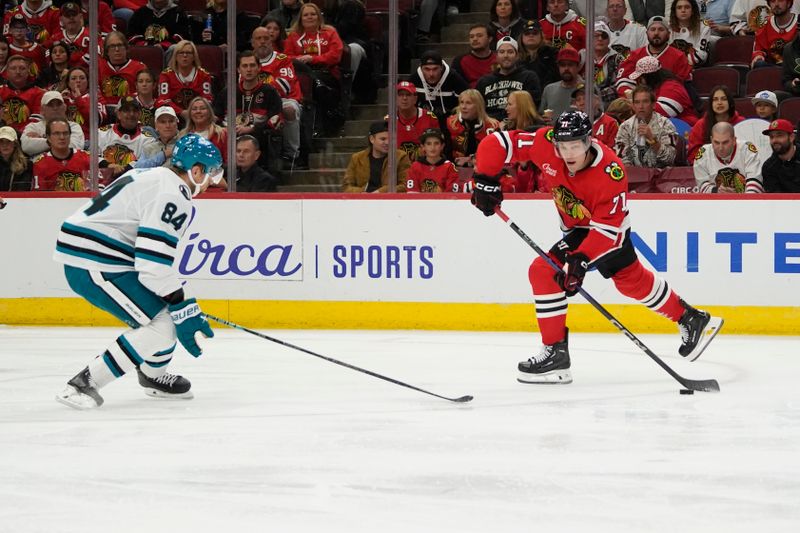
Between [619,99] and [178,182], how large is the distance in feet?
10.8

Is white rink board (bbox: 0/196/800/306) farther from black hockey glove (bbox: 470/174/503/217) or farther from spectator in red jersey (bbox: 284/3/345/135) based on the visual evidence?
black hockey glove (bbox: 470/174/503/217)

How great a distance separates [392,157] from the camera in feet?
22.0

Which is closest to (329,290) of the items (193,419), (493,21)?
(493,21)

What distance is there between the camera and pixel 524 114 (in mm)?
6395

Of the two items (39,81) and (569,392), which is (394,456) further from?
(39,81)

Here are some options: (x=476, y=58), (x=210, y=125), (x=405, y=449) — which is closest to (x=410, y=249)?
(x=476, y=58)

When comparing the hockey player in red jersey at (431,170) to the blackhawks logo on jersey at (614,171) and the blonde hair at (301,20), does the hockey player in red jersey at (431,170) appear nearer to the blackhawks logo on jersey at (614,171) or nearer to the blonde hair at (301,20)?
the blonde hair at (301,20)

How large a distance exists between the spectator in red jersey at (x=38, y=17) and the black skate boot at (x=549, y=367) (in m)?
4.06

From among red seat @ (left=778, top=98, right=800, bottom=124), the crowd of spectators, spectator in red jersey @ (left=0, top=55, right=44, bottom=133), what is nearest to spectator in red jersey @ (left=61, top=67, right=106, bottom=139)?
the crowd of spectators

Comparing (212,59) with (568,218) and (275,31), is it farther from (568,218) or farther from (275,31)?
(568,218)

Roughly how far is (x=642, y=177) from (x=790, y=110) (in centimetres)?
84

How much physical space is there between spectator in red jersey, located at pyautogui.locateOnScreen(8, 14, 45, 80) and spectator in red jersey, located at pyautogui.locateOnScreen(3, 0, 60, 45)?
26 millimetres

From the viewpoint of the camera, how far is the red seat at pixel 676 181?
6.35m

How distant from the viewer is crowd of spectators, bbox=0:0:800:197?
6.40 metres
